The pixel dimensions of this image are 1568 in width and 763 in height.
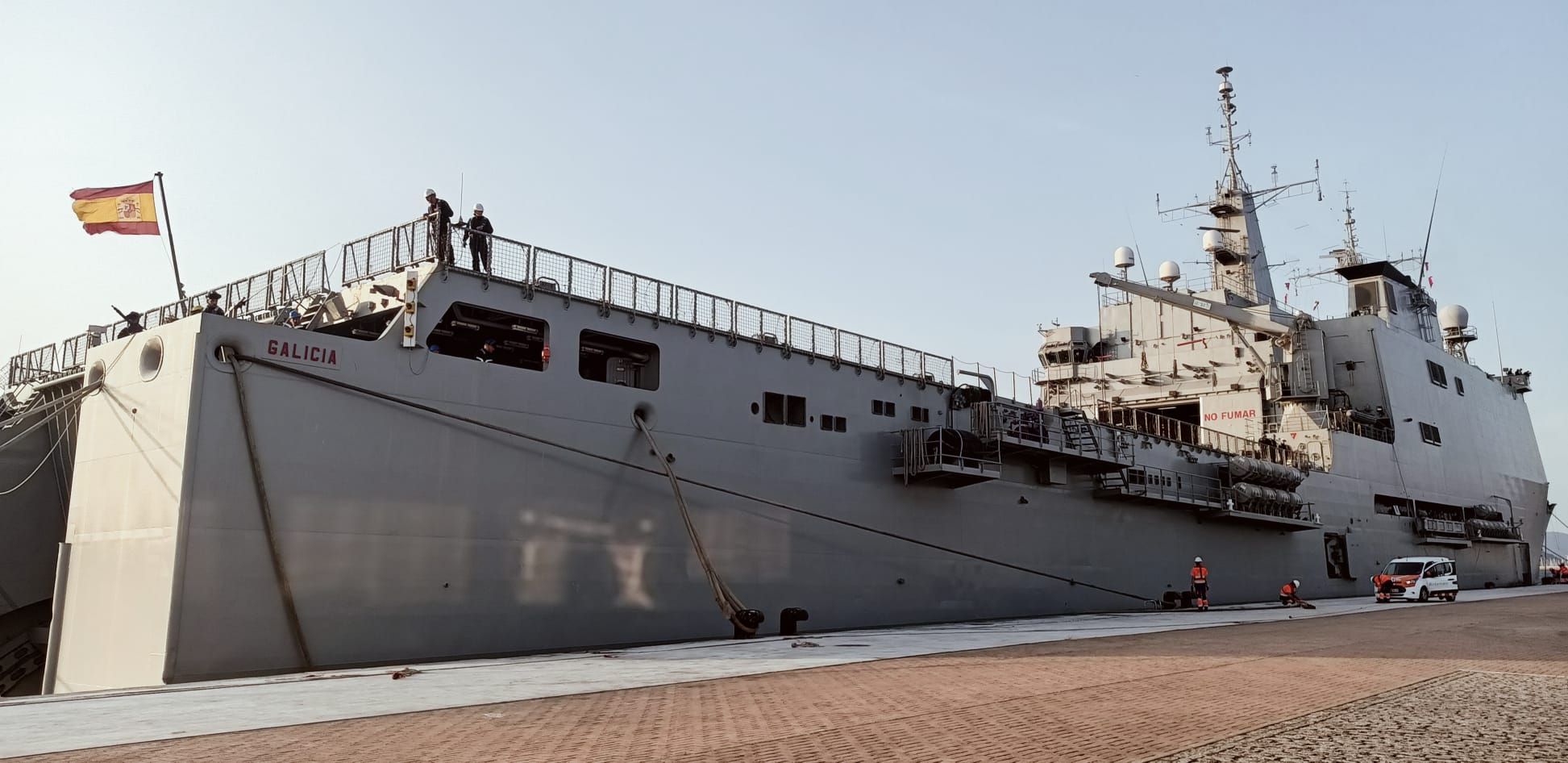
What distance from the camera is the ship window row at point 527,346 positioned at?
15023mm

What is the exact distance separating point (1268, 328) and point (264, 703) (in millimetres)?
30213

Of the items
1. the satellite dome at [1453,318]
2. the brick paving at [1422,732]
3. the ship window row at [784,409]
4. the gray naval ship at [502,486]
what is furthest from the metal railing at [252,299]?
the satellite dome at [1453,318]

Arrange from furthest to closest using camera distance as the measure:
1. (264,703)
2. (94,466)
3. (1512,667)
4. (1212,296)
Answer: (1212,296) → (94,466) → (1512,667) → (264,703)

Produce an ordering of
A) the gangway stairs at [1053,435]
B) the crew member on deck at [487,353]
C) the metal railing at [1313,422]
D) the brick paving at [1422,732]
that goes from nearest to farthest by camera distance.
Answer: the brick paving at [1422,732]
the crew member on deck at [487,353]
the gangway stairs at [1053,435]
the metal railing at [1313,422]

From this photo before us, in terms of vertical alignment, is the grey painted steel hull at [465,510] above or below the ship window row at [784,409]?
below

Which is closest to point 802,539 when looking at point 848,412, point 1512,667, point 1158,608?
Answer: point 848,412

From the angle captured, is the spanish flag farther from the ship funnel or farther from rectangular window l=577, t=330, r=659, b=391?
the ship funnel

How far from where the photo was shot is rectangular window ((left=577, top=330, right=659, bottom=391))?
647 inches

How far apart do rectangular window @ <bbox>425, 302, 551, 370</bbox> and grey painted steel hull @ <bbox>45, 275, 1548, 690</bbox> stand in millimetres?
295

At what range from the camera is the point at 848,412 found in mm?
19578

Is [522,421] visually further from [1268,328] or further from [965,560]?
[1268,328]

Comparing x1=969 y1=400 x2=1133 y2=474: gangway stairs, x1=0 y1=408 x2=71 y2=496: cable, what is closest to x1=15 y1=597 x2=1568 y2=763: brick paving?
x1=969 y1=400 x2=1133 y2=474: gangway stairs

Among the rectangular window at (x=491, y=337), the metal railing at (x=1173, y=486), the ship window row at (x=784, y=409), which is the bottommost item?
the metal railing at (x=1173, y=486)

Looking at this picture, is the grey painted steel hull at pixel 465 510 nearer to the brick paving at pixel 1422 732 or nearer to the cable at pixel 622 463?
the cable at pixel 622 463
